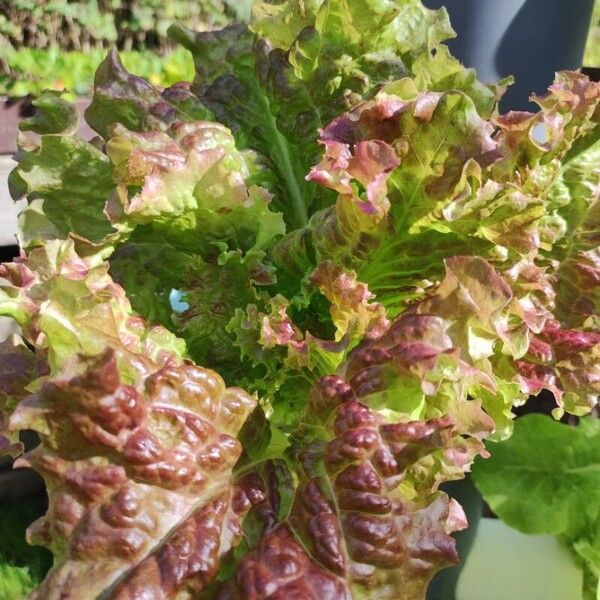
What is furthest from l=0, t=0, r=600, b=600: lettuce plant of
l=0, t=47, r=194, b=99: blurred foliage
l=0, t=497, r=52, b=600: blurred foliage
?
l=0, t=47, r=194, b=99: blurred foliage

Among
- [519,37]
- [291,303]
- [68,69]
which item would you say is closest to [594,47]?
[68,69]

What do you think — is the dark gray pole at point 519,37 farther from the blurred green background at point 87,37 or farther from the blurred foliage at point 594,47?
the blurred foliage at point 594,47

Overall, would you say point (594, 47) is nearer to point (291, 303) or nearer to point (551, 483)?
point (551, 483)

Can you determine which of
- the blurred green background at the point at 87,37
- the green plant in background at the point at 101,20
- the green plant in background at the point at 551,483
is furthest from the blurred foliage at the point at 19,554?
the green plant in background at the point at 101,20

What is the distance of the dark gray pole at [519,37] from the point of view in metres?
1.27

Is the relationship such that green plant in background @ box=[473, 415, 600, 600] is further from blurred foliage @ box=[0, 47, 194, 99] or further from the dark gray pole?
blurred foliage @ box=[0, 47, 194, 99]

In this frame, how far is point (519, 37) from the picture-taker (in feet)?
4.22

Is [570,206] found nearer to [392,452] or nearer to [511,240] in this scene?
[511,240]

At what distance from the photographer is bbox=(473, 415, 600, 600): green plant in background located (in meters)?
1.63

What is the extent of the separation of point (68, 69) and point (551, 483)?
2144 millimetres

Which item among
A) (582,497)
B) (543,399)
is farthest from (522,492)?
(543,399)

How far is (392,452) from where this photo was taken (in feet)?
2.17

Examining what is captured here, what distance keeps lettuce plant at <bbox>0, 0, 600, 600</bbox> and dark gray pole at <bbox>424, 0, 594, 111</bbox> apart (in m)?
0.35

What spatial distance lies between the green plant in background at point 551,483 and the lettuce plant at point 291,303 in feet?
2.52
